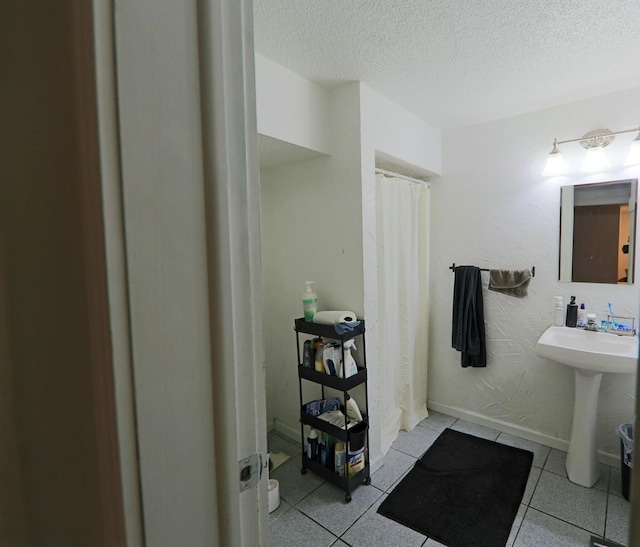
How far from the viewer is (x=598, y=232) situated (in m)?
2.12

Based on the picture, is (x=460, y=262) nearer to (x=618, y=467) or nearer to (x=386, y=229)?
(x=386, y=229)

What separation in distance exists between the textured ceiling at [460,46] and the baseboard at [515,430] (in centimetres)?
221

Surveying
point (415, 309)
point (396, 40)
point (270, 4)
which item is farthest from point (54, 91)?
point (415, 309)

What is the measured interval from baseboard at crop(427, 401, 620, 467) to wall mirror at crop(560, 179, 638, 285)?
1082 mm

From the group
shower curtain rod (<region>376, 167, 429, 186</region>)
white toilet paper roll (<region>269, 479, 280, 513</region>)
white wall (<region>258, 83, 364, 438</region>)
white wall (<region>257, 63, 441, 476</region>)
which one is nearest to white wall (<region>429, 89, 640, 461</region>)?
shower curtain rod (<region>376, 167, 429, 186</region>)

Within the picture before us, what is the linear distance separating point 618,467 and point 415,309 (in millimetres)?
1504

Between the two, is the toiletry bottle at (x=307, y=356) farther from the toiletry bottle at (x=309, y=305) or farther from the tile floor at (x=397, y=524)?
the tile floor at (x=397, y=524)

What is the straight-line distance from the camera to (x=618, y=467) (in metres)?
2.08

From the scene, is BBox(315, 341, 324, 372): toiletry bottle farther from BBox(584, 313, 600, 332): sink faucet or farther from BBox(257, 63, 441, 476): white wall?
BBox(584, 313, 600, 332): sink faucet

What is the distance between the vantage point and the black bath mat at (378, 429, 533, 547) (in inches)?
65.5

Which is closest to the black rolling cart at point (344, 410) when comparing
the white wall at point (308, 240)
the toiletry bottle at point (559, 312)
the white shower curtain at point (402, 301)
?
the white wall at point (308, 240)

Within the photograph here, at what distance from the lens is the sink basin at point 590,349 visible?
1672 millimetres

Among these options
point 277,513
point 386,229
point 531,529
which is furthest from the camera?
point 386,229

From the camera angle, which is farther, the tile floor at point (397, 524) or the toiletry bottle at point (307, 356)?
the toiletry bottle at point (307, 356)
